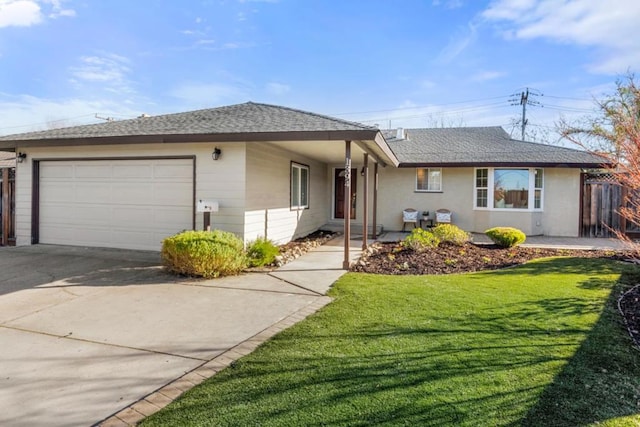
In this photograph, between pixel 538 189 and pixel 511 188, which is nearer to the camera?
pixel 538 189

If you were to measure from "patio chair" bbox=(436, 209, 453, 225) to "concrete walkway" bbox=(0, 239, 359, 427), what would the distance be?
7.37 m

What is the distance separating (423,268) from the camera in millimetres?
7715

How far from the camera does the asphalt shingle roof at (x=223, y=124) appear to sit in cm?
779

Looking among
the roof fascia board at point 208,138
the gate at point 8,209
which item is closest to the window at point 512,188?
the roof fascia board at point 208,138

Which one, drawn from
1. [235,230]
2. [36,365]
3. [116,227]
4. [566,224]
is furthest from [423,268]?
[566,224]

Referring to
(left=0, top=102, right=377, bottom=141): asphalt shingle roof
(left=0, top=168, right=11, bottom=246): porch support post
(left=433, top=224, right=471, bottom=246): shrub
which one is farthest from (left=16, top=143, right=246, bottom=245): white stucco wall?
(left=433, top=224, right=471, bottom=246): shrub

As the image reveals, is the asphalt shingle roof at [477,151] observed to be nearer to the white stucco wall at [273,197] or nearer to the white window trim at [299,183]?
the white window trim at [299,183]

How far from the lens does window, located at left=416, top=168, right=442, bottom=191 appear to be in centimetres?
1484

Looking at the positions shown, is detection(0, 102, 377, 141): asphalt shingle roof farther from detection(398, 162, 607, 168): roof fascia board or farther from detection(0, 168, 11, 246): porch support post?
detection(398, 162, 607, 168): roof fascia board

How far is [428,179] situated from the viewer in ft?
49.0

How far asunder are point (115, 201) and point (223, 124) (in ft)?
11.2

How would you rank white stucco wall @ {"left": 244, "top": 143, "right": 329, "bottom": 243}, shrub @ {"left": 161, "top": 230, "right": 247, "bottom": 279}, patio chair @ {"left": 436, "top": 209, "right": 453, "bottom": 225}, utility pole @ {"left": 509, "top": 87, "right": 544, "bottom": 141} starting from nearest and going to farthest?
shrub @ {"left": 161, "top": 230, "right": 247, "bottom": 279} → white stucco wall @ {"left": 244, "top": 143, "right": 329, "bottom": 243} → patio chair @ {"left": 436, "top": 209, "right": 453, "bottom": 225} → utility pole @ {"left": 509, "top": 87, "right": 544, "bottom": 141}

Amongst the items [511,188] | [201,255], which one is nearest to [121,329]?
[201,255]

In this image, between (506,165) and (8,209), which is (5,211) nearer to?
(8,209)
